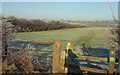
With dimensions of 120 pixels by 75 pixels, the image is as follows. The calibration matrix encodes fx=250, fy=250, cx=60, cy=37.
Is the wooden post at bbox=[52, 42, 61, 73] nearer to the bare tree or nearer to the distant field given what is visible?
the bare tree

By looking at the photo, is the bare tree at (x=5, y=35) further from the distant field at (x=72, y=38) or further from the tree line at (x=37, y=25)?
the tree line at (x=37, y=25)

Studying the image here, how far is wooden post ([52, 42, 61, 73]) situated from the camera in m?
9.21

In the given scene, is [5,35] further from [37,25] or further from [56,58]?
[37,25]

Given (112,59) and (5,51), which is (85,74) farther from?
(5,51)

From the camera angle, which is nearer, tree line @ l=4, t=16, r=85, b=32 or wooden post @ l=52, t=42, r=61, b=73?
wooden post @ l=52, t=42, r=61, b=73

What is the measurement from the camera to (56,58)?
934cm

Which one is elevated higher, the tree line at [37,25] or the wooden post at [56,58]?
the tree line at [37,25]

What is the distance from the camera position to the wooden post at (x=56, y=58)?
363 inches

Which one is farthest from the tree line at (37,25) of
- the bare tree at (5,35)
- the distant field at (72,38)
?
the bare tree at (5,35)

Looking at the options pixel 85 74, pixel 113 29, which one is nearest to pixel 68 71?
pixel 85 74

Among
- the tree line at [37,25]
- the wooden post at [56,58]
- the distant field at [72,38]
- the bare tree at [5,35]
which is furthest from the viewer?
the tree line at [37,25]

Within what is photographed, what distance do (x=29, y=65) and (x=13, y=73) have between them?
2.19 feet

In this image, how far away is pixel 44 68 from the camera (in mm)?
9977

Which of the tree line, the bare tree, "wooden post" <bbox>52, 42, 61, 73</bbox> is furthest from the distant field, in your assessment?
the bare tree
